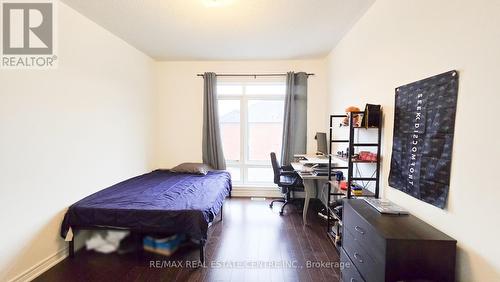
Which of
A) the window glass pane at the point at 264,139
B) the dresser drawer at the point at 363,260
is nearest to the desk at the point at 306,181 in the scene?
the window glass pane at the point at 264,139

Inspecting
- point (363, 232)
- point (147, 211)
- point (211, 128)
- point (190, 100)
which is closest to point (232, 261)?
point (147, 211)

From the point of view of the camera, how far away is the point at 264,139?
4598mm

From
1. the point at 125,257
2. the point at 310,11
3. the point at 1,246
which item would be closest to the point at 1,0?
the point at 1,246

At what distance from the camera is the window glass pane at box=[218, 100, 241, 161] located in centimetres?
458

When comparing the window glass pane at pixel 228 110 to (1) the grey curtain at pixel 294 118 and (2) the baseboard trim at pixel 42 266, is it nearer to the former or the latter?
(1) the grey curtain at pixel 294 118

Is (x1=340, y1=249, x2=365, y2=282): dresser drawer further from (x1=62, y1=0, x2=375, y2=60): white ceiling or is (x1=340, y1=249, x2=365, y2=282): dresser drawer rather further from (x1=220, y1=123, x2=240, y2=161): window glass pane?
(x1=220, y1=123, x2=240, y2=161): window glass pane

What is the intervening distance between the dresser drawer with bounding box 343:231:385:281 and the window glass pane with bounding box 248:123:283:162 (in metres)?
2.72

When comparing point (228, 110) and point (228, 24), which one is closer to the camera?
point (228, 24)

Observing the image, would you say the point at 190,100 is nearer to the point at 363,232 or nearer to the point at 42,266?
the point at 42,266

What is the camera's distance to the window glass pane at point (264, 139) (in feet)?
15.0

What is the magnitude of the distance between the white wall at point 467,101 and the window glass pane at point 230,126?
3049 mm

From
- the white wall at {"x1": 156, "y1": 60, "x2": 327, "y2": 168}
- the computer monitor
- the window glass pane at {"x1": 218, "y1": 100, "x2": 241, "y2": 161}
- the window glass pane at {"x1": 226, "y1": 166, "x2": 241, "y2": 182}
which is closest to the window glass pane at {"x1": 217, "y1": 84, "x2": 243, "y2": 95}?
the window glass pane at {"x1": 218, "y1": 100, "x2": 241, "y2": 161}

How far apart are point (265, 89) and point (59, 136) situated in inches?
129

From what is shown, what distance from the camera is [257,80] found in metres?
4.43
